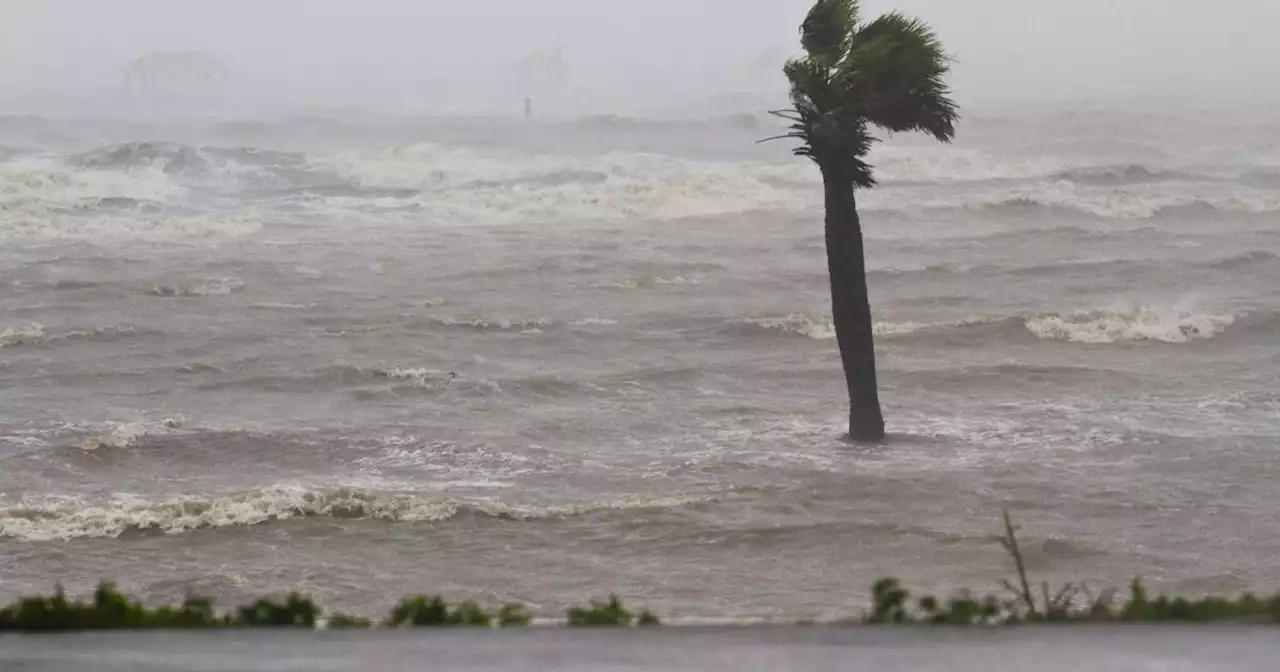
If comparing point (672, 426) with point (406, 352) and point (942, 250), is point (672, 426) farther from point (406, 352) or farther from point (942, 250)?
point (942, 250)

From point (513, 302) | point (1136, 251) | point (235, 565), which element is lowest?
point (235, 565)

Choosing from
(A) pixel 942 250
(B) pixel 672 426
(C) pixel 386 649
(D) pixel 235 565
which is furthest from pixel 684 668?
(A) pixel 942 250

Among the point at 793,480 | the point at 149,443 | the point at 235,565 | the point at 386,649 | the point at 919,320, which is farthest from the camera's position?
the point at 919,320

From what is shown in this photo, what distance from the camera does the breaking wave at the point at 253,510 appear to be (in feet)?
17.1

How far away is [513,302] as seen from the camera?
8211 millimetres

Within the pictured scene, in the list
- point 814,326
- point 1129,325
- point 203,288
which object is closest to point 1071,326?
point 1129,325

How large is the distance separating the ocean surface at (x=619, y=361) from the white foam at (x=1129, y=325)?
3 centimetres

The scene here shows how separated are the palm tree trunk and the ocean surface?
19cm

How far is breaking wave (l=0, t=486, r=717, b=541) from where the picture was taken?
17.1ft

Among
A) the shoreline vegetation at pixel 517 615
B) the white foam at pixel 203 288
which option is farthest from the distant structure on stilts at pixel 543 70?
the shoreline vegetation at pixel 517 615

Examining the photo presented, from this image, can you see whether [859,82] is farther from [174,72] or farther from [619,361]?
[174,72]

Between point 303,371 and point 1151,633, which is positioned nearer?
point 1151,633

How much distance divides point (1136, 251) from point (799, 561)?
4954 mm

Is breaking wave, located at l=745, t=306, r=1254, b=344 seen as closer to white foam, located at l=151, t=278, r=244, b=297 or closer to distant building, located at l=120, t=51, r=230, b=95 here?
white foam, located at l=151, t=278, r=244, b=297
